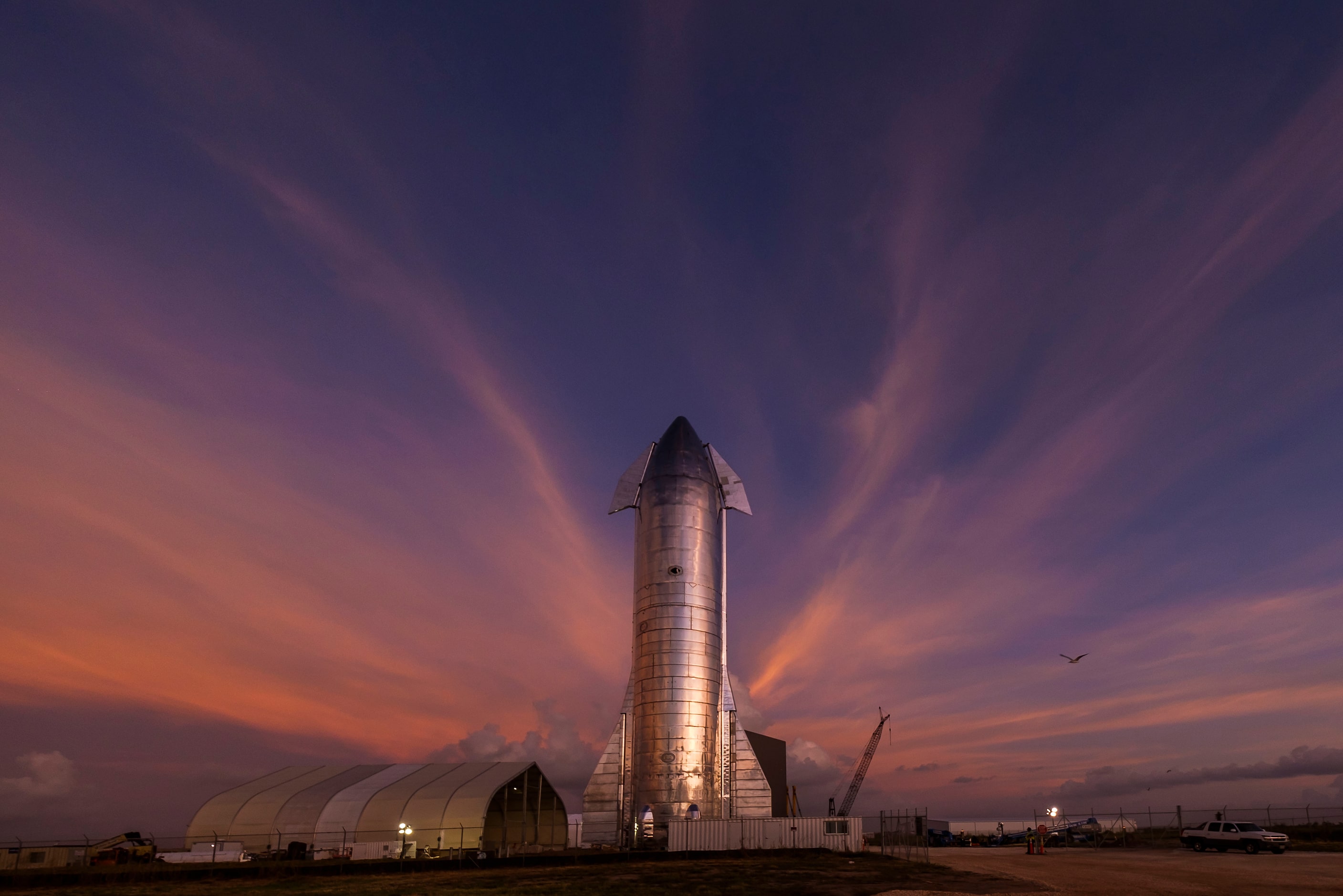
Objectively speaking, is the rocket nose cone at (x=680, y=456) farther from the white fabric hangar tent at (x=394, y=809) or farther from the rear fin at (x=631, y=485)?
the white fabric hangar tent at (x=394, y=809)

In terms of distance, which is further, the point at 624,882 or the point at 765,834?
the point at 765,834

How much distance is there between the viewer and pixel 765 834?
191ft

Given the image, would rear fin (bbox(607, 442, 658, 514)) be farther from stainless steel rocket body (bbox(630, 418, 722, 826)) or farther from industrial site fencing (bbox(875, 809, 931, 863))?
industrial site fencing (bbox(875, 809, 931, 863))

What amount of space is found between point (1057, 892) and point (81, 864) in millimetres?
57652

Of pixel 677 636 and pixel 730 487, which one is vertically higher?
pixel 730 487

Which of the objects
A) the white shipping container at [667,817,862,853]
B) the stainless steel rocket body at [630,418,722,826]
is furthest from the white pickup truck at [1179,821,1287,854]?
the stainless steel rocket body at [630,418,722,826]

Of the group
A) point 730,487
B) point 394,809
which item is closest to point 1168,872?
point 730,487

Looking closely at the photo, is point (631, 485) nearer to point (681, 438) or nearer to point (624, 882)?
point (681, 438)

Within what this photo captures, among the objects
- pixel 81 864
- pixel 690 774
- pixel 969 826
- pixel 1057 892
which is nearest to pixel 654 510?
pixel 690 774

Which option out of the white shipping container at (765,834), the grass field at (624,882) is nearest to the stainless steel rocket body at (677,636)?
the white shipping container at (765,834)

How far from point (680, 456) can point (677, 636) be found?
44.3ft

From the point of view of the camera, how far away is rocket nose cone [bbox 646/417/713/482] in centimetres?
6669

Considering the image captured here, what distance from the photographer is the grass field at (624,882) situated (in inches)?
1415

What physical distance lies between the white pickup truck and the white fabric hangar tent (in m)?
46.7
